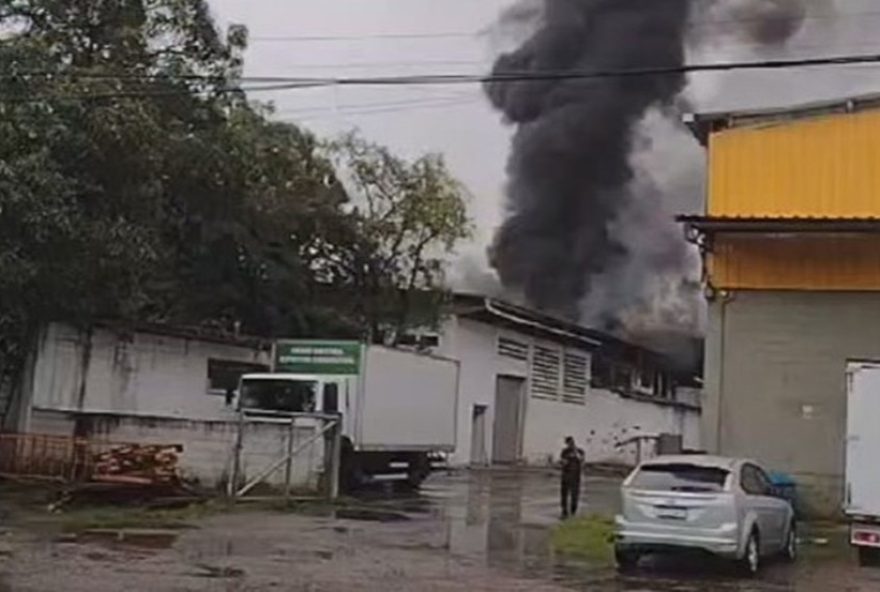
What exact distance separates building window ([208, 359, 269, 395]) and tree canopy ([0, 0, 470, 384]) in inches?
80.3

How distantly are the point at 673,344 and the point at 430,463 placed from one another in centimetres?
3107

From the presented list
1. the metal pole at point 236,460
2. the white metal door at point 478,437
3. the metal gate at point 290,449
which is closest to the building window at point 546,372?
the white metal door at point 478,437

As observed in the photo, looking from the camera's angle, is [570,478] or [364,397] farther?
[364,397]

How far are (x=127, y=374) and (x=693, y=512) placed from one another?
1677cm

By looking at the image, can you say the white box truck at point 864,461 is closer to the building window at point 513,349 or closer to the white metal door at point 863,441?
the white metal door at point 863,441

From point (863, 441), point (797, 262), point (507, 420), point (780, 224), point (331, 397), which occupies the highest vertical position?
point (780, 224)

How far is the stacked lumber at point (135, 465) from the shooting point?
23.6m

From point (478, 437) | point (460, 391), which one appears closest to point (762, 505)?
point (460, 391)

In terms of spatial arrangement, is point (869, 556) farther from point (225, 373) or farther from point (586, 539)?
point (225, 373)

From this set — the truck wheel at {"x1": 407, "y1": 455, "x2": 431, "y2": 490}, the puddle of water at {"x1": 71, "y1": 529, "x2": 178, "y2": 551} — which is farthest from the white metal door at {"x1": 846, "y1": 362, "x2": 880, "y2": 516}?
the truck wheel at {"x1": 407, "y1": 455, "x2": 431, "y2": 490}

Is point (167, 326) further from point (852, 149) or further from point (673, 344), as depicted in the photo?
point (673, 344)

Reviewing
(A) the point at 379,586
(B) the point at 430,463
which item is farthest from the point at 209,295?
(A) the point at 379,586

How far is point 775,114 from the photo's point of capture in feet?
86.3

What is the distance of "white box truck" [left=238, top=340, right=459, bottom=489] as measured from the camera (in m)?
28.9
